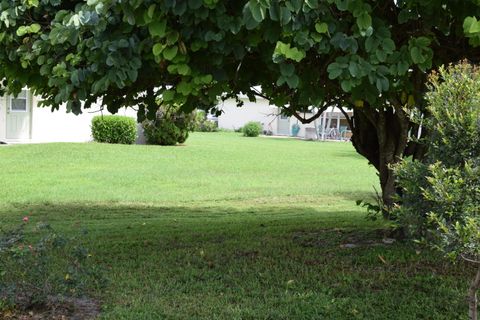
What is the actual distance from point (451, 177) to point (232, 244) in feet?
14.6

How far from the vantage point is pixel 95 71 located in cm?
411

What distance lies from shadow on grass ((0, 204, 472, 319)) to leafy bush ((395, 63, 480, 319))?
1501 millimetres

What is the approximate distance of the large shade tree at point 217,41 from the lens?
152 inches

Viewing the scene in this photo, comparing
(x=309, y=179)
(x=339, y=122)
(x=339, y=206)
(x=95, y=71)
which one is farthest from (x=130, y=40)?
(x=339, y=122)

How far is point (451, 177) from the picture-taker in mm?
3217

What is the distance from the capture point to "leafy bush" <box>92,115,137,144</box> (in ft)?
78.8

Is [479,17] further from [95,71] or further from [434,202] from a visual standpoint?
[95,71]

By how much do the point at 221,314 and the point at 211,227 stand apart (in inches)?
171

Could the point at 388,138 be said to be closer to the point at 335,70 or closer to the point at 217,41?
the point at 335,70

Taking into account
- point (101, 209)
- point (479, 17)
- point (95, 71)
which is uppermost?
point (479, 17)

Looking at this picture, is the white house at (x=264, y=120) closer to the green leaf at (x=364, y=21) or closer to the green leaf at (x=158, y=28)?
the green leaf at (x=364, y=21)

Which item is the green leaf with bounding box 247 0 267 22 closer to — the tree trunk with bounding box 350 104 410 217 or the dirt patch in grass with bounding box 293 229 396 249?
the tree trunk with bounding box 350 104 410 217

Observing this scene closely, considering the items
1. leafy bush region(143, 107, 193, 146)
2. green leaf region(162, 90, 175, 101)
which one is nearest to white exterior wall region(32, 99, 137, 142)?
leafy bush region(143, 107, 193, 146)

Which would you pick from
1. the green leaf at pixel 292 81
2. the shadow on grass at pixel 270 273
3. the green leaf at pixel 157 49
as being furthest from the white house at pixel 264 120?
the green leaf at pixel 157 49
